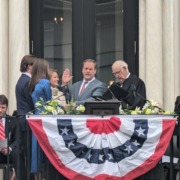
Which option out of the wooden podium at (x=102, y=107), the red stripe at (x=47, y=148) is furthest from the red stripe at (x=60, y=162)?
the wooden podium at (x=102, y=107)

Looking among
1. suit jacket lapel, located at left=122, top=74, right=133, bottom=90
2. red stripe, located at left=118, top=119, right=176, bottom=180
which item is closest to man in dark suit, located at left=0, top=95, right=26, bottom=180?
red stripe, located at left=118, top=119, right=176, bottom=180

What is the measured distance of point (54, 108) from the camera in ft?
25.1

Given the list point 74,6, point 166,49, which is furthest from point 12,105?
→ point 166,49

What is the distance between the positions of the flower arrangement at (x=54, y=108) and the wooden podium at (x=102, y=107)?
4.2 inches

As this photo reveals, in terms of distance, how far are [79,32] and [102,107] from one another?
3927mm

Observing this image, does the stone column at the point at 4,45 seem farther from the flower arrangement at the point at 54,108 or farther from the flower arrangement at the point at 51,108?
the flower arrangement at the point at 51,108

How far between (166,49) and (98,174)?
3.98 metres

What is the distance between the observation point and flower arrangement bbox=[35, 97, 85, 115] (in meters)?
7.64

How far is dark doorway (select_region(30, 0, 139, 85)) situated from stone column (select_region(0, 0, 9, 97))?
57 centimetres

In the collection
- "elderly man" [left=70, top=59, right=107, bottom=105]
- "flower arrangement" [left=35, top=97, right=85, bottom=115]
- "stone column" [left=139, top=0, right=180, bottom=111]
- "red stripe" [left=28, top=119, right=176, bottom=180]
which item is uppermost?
"stone column" [left=139, top=0, right=180, bottom=111]

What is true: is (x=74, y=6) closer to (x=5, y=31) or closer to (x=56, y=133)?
(x=5, y=31)

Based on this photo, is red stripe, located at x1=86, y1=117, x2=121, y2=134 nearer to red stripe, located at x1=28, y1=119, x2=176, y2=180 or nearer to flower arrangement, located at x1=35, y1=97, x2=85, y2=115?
flower arrangement, located at x1=35, y1=97, x2=85, y2=115

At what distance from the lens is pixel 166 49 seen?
10648 millimetres

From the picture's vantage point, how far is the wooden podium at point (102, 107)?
7.60m
